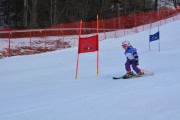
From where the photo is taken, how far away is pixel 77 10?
62.9m

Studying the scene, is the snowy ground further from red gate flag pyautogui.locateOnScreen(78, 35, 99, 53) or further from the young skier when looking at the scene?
red gate flag pyautogui.locateOnScreen(78, 35, 99, 53)

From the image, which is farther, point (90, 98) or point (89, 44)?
point (89, 44)

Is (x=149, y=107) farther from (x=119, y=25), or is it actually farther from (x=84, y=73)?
(x=119, y=25)

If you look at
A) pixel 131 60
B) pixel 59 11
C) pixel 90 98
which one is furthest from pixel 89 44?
pixel 59 11

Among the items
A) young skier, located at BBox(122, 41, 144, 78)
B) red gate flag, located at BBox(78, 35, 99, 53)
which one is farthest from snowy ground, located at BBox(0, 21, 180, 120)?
red gate flag, located at BBox(78, 35, 99, 53)

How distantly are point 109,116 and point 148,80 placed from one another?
15.3 feet

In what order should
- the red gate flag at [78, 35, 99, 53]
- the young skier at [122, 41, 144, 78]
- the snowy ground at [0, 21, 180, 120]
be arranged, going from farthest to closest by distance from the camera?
the red gate flag at [78, 35, 99, 53]
the young skier at [122, 41, 144, 78]
the snowy ground at [0, 21, 180, 120]

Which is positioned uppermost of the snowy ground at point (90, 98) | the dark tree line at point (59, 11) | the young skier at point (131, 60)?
the dark tree line at point (59, 11)

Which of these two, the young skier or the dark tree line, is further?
the dark tree line

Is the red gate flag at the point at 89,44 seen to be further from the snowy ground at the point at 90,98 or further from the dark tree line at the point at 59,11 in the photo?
the dark tree line at the point at 59,11

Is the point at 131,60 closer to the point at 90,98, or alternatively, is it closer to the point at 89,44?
the point at 89,44

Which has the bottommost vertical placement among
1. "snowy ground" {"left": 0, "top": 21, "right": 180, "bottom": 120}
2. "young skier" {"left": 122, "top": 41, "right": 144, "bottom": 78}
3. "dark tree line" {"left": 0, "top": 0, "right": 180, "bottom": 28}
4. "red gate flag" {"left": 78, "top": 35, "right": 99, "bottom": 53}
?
"snowy ground" {"left": 0, "top": 21, "right": 180, "bottom": 120}

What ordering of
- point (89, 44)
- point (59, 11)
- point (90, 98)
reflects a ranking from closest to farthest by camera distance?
point (90, 98) < point (89, 44) < point (59, 11)

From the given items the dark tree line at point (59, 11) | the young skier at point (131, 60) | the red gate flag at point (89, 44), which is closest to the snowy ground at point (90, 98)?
the young skier at point (131, 60)
